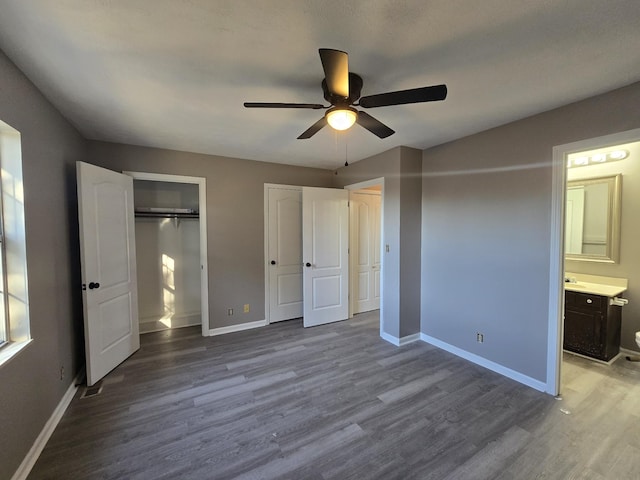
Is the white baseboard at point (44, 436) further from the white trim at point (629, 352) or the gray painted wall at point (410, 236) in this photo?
the white trim at point (629, 352)

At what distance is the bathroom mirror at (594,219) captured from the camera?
3059mm

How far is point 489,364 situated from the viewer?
9.15 feet

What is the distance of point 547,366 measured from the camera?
2.36 meters

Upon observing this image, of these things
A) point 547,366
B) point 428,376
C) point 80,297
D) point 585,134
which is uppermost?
point 585,134

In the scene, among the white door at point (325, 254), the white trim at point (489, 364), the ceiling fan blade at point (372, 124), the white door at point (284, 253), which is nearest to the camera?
the ceiling fan blade at point (372, 124)

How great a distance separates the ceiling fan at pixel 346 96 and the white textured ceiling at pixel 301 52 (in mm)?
213

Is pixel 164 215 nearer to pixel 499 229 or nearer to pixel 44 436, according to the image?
pixel 44 436

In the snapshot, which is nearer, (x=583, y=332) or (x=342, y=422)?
(x=342, y=422)

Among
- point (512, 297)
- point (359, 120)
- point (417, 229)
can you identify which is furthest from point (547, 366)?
point (359, 120)

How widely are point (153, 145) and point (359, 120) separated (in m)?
2.71

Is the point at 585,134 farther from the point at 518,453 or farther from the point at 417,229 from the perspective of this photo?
the point at 518,453

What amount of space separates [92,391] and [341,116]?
3176 millimetres

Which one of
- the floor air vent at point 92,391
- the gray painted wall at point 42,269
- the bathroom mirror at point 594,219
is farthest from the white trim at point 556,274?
the floor air vent at point 92,391

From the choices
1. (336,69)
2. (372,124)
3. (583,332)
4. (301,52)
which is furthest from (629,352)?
(301,52)
